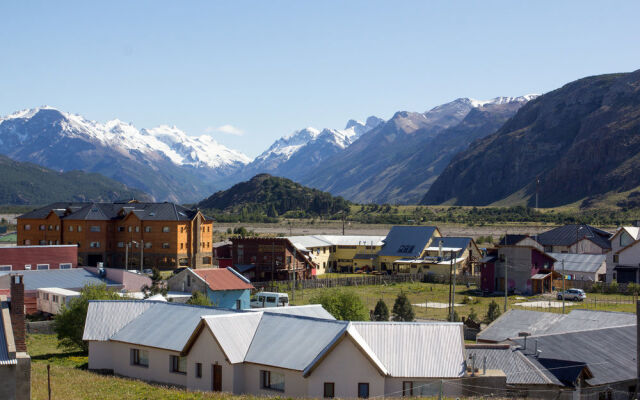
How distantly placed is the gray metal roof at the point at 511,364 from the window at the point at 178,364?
12.3 m

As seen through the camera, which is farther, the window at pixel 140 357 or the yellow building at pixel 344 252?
the yellow building at pixel 344 252

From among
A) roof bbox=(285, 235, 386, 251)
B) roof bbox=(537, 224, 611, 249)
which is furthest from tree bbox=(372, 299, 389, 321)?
roof bbox=(537, 224, 611, 249)

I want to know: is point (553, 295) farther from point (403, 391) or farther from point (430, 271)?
point (403, 391)

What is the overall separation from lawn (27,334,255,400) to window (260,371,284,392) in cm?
262

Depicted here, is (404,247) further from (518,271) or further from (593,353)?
(593,353)

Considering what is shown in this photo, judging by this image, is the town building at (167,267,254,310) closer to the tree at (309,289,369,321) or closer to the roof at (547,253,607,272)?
the tree at (309,289,369,321)

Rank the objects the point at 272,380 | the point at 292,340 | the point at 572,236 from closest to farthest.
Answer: the point at 272,380
the point at 292,340
the point at 572,236

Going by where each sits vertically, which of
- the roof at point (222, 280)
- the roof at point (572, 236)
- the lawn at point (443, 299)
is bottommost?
the lawn at point (443, 299)

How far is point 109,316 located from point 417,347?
663 inches

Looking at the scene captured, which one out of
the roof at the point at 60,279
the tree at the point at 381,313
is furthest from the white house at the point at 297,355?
the roof at the point at 60,279

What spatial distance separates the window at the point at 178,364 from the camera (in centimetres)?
3291

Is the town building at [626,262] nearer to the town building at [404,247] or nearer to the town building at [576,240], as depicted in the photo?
the town building at [576,240]

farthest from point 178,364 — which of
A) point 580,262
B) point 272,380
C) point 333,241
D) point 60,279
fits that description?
point 333,241

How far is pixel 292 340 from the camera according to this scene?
30625 millimetres
